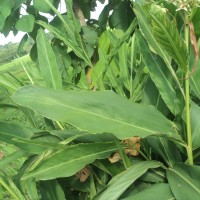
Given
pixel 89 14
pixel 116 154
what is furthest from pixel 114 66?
pixel 89 14

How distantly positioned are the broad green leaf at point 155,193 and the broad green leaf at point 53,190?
178mm

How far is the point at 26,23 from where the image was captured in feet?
5.21

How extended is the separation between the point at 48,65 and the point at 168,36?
39cm

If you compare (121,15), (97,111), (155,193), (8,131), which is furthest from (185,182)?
(121,15)

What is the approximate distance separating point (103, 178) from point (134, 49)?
1.15 feet

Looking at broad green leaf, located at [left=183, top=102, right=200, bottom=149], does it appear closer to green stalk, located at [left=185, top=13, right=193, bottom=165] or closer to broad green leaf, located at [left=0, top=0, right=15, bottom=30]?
green stalk, located at [left=185, top=13, right=193, bottom=165]

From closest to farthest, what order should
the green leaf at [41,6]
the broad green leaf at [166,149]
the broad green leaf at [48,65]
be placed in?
the broad green leaf at [166,149] < the broad green leaf at [48,65] < the green leaf at [41,6]

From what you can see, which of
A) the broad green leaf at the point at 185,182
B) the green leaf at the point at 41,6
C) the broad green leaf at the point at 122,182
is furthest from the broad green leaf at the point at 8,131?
the green leaf at the point at 41,6

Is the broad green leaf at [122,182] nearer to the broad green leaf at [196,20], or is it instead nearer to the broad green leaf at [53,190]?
the broad green leaf at [53,190]

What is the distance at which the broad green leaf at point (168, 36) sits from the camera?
Answer: 1.99 feet

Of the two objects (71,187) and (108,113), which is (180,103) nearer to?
(108,113)

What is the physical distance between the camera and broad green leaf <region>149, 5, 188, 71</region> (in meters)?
0.61

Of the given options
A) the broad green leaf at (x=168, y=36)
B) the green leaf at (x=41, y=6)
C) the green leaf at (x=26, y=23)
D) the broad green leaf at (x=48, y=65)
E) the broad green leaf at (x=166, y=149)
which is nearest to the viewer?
the broad green leaf at (x=168, y=36)

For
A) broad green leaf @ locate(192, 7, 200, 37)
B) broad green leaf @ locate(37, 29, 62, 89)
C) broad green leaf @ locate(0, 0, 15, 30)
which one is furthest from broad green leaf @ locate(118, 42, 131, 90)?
broad green leaf @ locate(0, 0, 15, 30)
